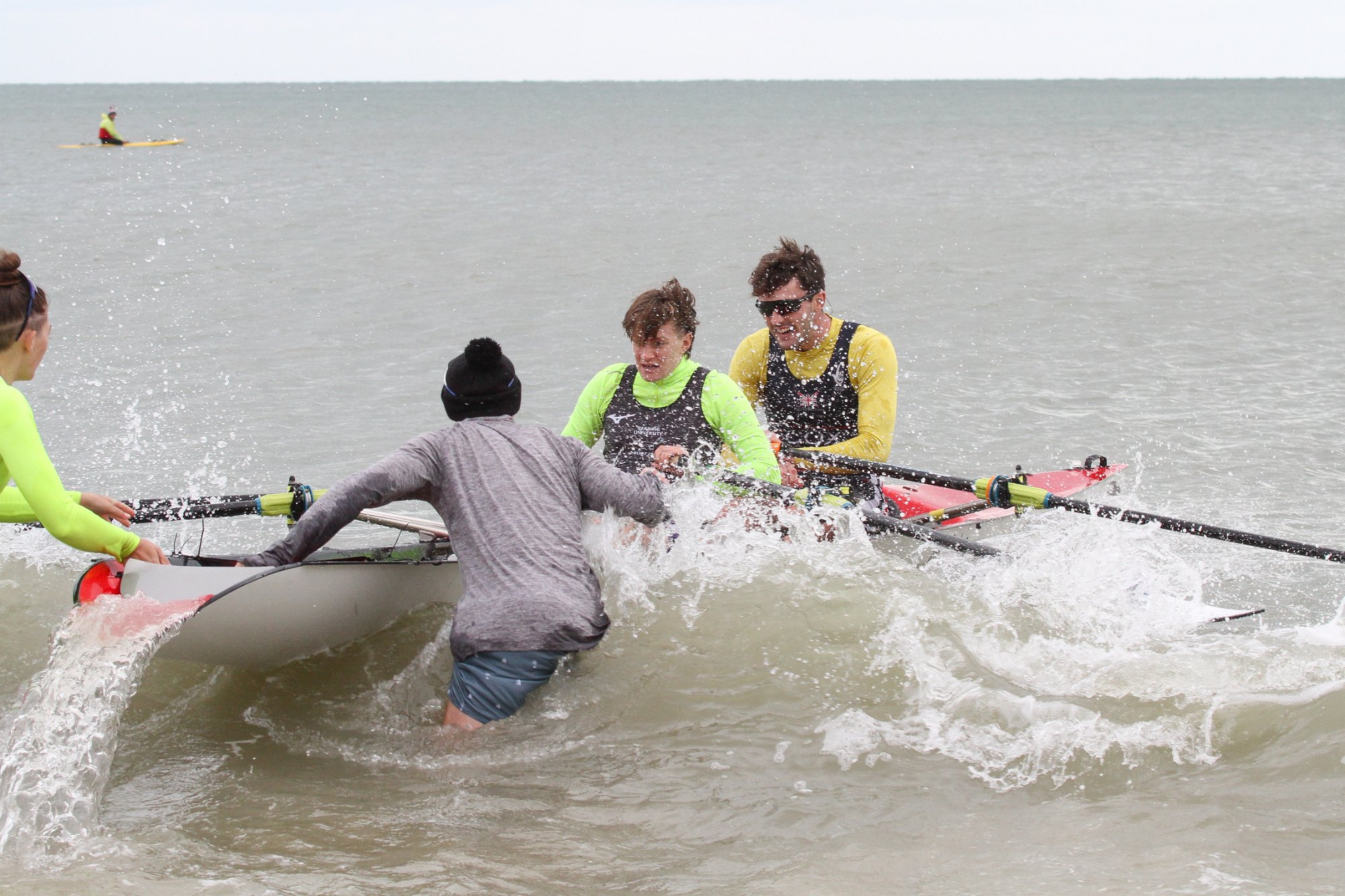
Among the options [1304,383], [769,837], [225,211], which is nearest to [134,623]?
[769,837]

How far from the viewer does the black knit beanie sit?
4355mm

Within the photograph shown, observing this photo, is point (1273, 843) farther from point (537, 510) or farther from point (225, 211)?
point (225, 211)

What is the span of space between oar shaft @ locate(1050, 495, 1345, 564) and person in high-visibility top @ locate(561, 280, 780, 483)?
4.63ft

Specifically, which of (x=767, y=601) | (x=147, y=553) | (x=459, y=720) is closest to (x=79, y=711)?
(x=147, y=553)

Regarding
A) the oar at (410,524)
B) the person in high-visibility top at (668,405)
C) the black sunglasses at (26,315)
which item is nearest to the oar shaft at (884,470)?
the person in high-visibility top at (668,405)

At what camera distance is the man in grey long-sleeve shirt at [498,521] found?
419 cm

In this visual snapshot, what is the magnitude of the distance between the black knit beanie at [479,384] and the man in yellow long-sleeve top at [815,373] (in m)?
2.01

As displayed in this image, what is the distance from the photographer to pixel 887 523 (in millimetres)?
5586

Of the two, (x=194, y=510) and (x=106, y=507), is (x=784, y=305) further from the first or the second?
(x=106, y=507)

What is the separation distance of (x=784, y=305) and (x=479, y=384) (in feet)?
7.11

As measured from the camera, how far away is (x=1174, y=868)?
3.74m

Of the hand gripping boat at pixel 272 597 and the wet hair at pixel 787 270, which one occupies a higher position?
the wet hair at pixel 787 270

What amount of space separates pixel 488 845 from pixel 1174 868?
2.05 metres

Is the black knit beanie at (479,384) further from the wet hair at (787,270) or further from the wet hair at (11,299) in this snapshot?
the wet hair at (787,270)
